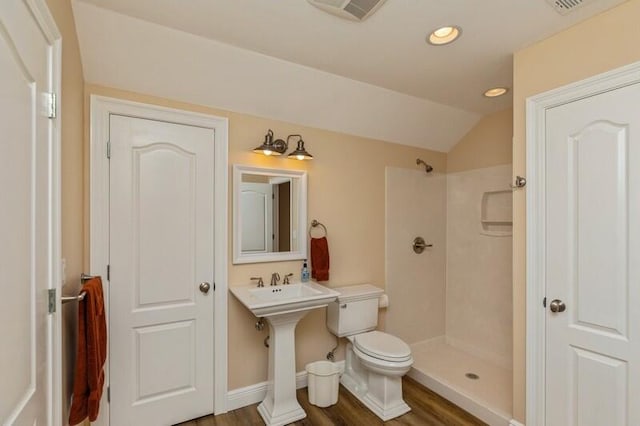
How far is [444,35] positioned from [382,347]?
83.9 inches

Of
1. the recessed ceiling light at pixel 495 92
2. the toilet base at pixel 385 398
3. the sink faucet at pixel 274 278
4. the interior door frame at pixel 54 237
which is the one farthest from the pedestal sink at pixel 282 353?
the recessed ceiling light at pixel 495 92

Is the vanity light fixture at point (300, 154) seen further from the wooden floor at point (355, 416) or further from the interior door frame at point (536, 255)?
the wooden floor at point (355, 416)

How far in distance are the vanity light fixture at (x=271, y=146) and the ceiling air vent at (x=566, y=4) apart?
1.76 m

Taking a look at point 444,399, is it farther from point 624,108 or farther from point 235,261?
point 624,108

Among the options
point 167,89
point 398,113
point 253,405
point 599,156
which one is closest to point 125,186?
point 167,89

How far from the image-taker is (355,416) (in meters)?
2.25

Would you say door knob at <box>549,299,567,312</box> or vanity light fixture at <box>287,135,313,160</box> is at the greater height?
vanity light fixture at <box>287,135,313,160</box>

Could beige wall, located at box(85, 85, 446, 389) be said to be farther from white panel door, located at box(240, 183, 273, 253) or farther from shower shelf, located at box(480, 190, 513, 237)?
shower shelf, located at box(480, 190, 513, 237)

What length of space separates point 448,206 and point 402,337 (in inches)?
58.6

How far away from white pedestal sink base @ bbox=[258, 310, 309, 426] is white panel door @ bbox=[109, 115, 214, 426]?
43 cm

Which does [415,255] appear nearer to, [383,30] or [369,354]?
[369,354]

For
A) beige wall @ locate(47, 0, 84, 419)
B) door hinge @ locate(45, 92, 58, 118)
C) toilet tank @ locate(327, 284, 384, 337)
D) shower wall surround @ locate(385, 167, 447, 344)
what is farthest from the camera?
shower wall surround @ locate(385, 167, 447, 344)

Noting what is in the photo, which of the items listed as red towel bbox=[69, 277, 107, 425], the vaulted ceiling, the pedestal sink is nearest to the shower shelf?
the vaulted ceiling

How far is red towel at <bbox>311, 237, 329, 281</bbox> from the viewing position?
2.60 metres
